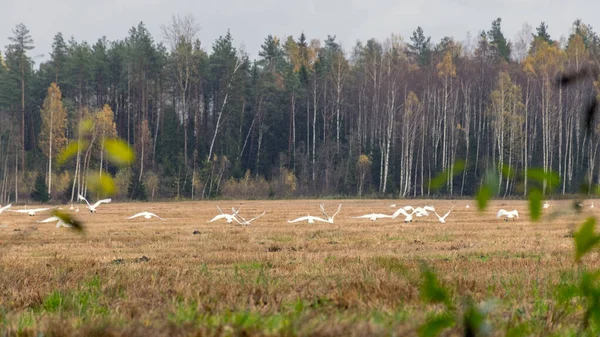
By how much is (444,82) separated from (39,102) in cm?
3887

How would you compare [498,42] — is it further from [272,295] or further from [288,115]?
[272,295]

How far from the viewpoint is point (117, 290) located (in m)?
5.57

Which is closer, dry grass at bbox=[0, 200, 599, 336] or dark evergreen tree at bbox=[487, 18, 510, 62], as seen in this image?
dry grass at bbox=[0, 200, 599, 336]

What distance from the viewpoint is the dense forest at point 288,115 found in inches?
2431

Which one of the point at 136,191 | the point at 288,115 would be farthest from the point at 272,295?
the point at 288,115

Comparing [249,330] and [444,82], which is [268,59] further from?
[249,330]

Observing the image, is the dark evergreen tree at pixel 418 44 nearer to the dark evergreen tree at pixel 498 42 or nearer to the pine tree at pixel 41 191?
the dark evergreen tree at pixel 498 42

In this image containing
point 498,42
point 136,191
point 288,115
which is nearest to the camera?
point 136,191

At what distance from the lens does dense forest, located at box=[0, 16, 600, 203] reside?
61.8 m

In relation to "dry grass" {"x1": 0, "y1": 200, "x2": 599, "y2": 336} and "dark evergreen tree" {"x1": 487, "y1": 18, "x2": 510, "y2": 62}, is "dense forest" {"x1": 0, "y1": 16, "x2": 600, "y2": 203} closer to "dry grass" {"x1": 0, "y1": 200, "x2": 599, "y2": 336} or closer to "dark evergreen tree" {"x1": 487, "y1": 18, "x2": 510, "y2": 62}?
"dark evergreen tree" {"x1": 487, "y1": 18, "x2": 510, "y2": 62}

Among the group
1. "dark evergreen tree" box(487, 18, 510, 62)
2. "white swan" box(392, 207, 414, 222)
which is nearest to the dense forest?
"dark evergreen tree" box(487, 18, 510, 62)

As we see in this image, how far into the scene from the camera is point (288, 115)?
74.9m

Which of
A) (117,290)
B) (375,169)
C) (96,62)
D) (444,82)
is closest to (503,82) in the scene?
(444,82)

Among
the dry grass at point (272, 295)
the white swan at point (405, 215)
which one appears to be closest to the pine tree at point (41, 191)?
the white swan at point (405, 215)
